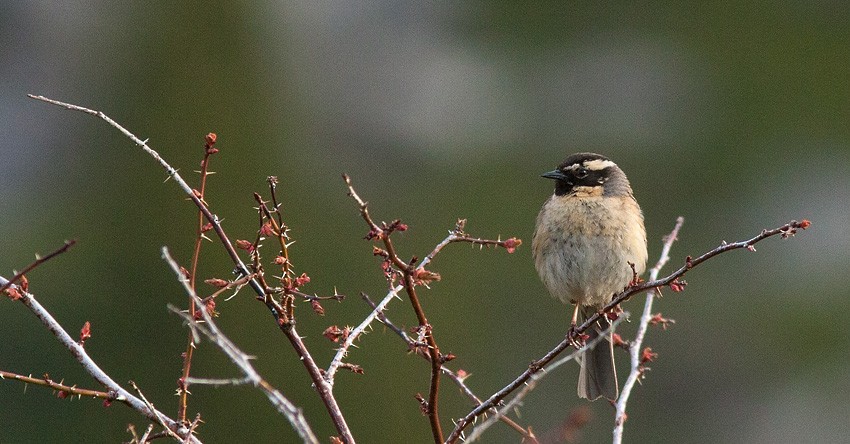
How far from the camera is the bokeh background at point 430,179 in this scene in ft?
49.4

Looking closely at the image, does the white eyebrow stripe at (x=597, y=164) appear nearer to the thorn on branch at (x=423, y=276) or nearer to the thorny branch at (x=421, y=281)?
the thorny branch at (x=421, y=281)

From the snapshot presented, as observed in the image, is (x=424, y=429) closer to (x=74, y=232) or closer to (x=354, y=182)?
(x=354, y=182)

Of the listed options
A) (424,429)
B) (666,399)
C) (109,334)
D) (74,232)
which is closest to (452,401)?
(424,429)

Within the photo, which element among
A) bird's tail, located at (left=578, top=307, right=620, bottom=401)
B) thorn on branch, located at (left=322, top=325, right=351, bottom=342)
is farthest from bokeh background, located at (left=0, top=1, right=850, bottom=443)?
thorn on branch, located at (left=322, top=325, right=351, bottom=342)

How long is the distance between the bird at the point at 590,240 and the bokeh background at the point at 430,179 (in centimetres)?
743

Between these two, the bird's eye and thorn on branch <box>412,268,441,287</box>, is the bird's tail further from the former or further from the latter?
thorn on branch <box>412,268,441,287</box>

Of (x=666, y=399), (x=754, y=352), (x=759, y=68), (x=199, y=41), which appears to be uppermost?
(x=759, y=68)

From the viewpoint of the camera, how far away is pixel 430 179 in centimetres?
1798

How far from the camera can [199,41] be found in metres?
18.3

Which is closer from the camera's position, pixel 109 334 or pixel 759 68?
pixel 109 334

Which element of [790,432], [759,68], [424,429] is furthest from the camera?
[759,68]

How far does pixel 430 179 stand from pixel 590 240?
1148 cm

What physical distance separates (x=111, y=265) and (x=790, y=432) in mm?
9870

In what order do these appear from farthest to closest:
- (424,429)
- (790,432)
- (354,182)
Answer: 1. (354,182)
2. (790,432)
3. (424,429)
